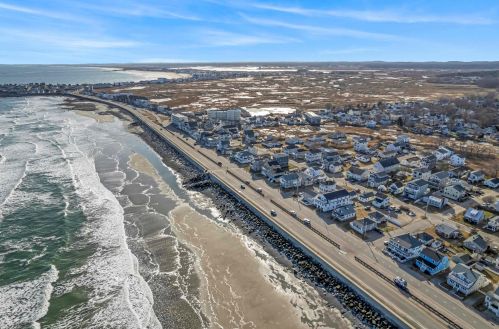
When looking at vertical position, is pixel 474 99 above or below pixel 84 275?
above

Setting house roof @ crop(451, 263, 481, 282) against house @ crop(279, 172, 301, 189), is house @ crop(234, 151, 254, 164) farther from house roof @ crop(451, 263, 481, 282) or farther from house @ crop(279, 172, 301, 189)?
house roof @ crop(451, 263, 481, 282)

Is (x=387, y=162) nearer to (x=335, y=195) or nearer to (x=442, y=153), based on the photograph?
(x=442, y=153)

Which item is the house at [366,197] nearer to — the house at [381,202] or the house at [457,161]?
the house at [381,202]

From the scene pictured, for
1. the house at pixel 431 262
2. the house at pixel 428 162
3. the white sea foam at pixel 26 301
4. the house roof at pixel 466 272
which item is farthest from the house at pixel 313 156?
the white sea foam at pixel 26 301

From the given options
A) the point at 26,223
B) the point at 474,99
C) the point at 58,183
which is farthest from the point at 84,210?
the point at 474,99

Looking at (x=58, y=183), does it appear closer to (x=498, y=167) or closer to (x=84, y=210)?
(x=84, y=210)

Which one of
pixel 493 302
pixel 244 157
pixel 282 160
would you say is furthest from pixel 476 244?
pixel 244 157

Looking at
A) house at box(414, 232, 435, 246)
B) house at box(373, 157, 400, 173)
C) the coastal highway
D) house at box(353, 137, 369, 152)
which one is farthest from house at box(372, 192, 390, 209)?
house at box(353, 137, 369, 152)

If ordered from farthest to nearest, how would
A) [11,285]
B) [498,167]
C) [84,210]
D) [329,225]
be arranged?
[498,167] < [84,210] < [329,225] < [11,285]
